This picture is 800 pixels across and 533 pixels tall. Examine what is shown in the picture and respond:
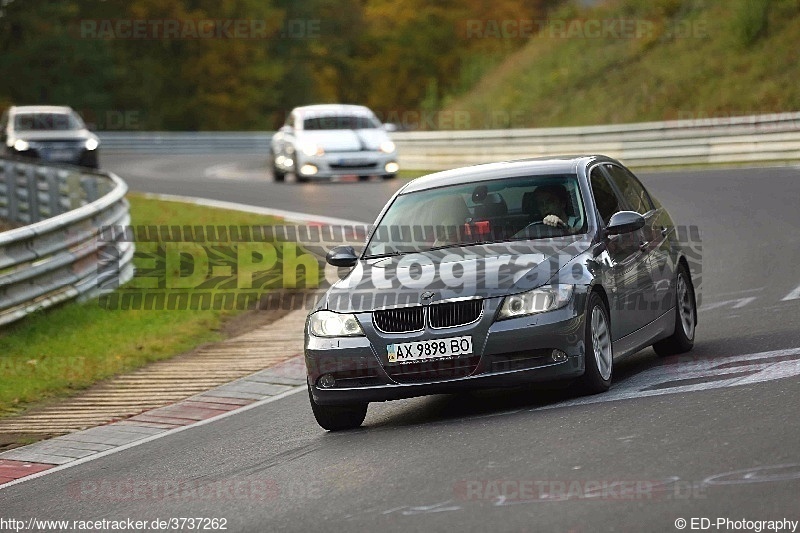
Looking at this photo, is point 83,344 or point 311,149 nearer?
point 83,344

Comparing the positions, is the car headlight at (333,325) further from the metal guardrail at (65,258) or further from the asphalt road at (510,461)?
the metal guardrail at (65,258)

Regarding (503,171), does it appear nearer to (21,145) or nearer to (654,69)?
(21,145)

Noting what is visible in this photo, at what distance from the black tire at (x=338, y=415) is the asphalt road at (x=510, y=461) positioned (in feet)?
0.38

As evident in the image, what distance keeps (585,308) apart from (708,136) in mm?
21918

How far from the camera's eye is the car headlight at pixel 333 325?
924cm

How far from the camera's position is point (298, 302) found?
1641 centimetres

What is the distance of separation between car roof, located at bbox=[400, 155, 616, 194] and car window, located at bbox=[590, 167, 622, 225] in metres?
0.13

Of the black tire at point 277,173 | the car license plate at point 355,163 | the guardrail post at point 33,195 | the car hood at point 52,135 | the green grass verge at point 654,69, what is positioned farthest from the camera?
the green grass verge at point 654,69

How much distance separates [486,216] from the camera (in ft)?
33.7

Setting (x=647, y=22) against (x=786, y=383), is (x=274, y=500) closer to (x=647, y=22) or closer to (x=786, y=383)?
(x=786, y=383)

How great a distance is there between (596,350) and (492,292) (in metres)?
0.83

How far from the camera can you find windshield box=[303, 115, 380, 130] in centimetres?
3353

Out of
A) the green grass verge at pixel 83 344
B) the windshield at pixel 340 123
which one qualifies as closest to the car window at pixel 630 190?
the green grass verge at pixel 83 344

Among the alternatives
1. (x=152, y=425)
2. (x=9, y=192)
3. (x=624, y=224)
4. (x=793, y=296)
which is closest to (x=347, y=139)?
(x=9, y=192)
